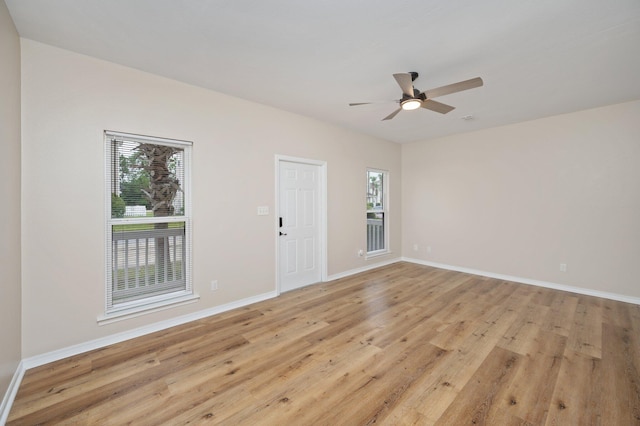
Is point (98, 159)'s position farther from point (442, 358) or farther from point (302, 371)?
point (442, 358)

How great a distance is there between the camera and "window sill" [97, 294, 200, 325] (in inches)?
102

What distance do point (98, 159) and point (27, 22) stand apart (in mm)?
1078

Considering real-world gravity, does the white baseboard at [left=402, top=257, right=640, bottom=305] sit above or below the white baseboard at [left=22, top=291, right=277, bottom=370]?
above

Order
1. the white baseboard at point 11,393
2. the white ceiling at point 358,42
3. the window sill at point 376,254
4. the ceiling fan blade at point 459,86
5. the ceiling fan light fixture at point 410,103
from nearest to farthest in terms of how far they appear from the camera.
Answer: the white baseboard at point 11,393
the white ceiling at point 358,42
the ceiling fan blade at point 459,86
the ceiling fan light fixture at point 410,103
the window sill at point 376,254

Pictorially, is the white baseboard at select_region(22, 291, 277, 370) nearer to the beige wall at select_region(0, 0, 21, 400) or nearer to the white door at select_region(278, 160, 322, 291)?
the beige wall at select_region(0, 0, 21, 400)

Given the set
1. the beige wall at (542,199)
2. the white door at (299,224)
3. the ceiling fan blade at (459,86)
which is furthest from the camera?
the white door at (299,224)

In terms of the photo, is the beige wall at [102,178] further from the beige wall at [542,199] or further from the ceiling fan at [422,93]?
the beige wall at [542,199]

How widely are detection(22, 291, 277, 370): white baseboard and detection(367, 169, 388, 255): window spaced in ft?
9.76

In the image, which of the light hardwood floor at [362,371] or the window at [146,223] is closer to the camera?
the light hardwood floor at [362,371]

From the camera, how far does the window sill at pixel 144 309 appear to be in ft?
8.51

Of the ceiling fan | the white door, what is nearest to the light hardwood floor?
the white door

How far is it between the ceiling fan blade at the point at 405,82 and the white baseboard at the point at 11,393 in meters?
3.65

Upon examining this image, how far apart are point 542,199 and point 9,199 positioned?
20.9ft

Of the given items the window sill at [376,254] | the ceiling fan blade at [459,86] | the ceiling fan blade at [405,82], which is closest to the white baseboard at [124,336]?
the window sill at [376,254]
